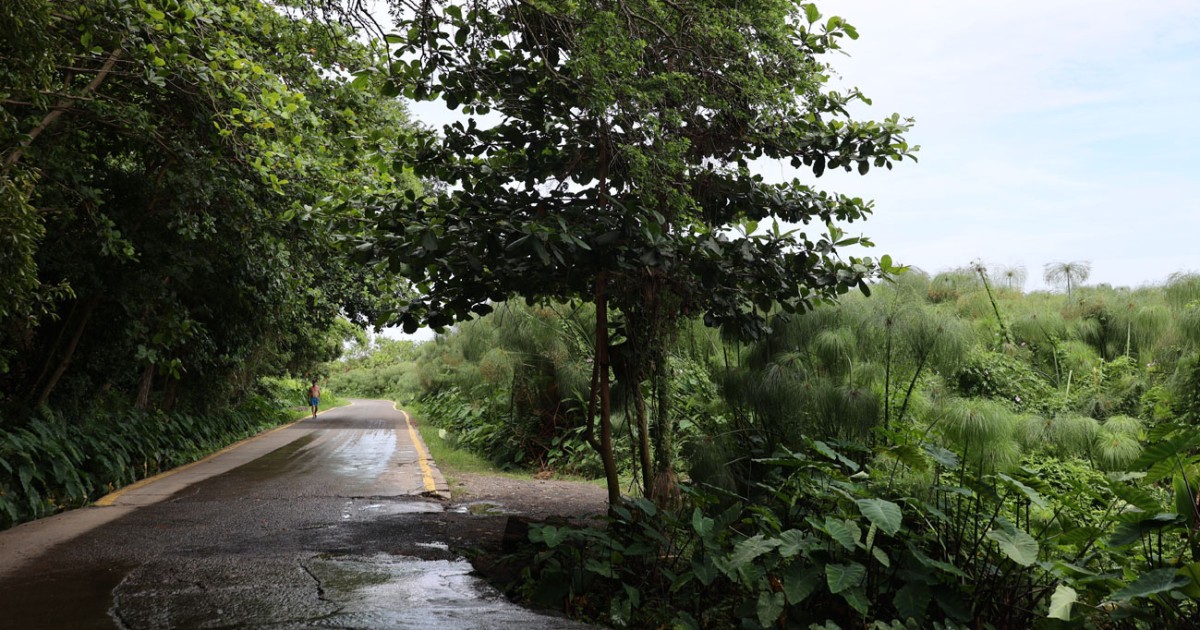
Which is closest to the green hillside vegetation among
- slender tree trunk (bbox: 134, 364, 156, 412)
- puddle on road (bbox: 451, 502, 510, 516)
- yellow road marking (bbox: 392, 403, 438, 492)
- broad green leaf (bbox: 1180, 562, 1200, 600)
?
broad green leaf (bbox: 1180, 562, 1200, 600)

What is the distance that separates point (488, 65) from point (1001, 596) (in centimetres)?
462

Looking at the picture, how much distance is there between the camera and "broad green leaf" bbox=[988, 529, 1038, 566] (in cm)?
407

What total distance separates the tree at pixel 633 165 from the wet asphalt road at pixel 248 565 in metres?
1.81

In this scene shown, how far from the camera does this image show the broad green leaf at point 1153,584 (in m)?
3.72

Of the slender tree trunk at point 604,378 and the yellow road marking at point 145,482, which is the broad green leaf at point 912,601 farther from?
the yellow road marking at point 145,482

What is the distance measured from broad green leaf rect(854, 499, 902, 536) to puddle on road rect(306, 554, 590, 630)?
1.70m

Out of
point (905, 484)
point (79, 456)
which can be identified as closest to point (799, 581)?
point (905, 484)

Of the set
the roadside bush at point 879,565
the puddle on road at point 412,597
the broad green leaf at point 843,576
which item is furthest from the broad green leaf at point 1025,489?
the puddle on road at point 412,597

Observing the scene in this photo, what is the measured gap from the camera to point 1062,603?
398 centimetres

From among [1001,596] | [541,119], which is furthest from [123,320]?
[1001,596]

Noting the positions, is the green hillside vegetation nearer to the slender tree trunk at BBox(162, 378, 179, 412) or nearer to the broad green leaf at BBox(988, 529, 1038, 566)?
the broad green leaf at BBox(988, 529, 1038, 566)

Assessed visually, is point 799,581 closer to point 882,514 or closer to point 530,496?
point 882,514

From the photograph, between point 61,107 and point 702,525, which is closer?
point 702,525

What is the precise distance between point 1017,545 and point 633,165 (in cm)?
306
